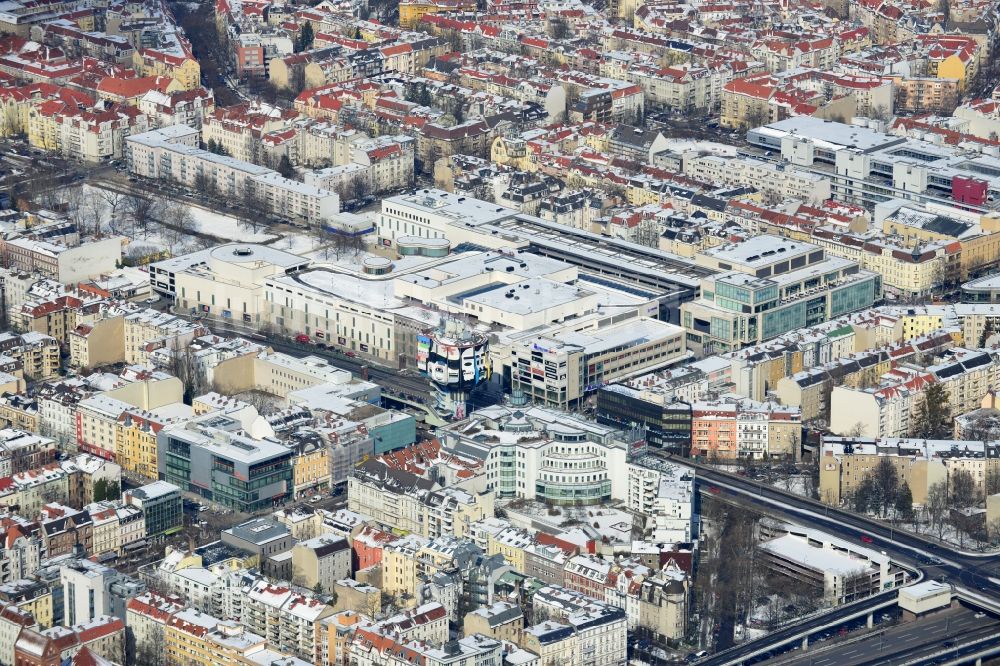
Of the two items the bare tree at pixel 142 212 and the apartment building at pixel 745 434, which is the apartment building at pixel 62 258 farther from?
the apartment building at pixel 745 434

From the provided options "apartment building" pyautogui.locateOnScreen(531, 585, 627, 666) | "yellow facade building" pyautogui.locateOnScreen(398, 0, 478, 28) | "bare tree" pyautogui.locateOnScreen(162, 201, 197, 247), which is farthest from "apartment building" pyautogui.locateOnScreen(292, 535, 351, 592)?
"yellow facade building" pyautogui.locateOnScreen(398, 0, 478, 28)

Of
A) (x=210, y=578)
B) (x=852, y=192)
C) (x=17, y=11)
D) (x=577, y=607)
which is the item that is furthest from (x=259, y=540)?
(x=17, y=11)

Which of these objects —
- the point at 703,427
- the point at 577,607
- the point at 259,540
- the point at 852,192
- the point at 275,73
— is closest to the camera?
the point at 577,607

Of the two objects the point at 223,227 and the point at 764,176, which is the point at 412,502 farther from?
the point at 764,176

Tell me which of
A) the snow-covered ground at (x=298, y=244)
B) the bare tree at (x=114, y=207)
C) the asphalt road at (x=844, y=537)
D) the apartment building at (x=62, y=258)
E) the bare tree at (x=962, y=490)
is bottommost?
the asphalt road at (x=844, y=537)

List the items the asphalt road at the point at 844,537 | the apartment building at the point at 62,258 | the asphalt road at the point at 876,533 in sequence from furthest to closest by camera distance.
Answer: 1. the apartment building at the point at 62,258
2. the asphalt road at the point at 876,533
3. the asphalt road at the point at 844,537

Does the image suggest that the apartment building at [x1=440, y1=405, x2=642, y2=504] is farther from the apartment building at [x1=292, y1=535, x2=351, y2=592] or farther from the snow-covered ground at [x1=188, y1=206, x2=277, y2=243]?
the snow-covered ground at [x1=188, y1=206, x2=277, y2=243]

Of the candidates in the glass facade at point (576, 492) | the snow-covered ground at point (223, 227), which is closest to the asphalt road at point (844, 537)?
the glass facade at point (576, 492)

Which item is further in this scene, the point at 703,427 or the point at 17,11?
the point at 17,11

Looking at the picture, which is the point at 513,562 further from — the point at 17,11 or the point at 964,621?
the point at 17,11
